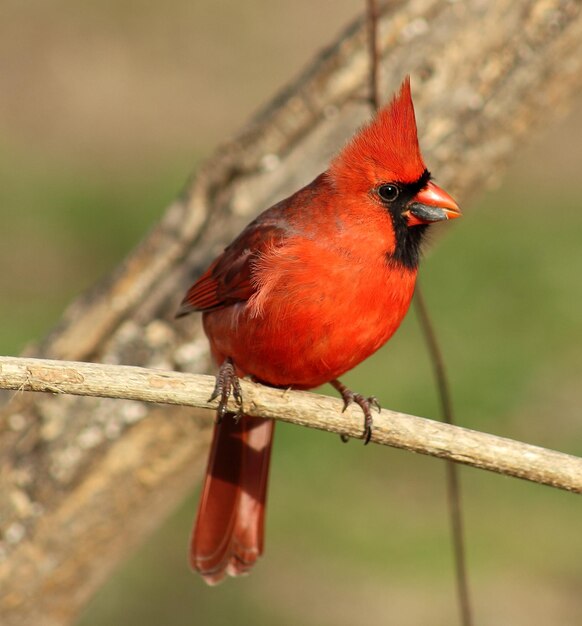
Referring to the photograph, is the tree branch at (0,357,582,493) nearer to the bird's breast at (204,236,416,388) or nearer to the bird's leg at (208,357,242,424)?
the bird's leg at (208,357,242,424)

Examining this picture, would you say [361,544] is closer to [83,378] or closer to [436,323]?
[436,323]

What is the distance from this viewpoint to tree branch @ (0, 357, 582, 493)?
244 centimetres

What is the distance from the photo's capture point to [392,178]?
2953mm

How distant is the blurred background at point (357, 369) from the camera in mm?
5004

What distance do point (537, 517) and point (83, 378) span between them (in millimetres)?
3569

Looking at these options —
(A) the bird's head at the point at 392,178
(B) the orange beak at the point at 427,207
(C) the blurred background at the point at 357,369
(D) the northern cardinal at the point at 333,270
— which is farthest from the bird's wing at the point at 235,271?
(C) the blurred background at the point at 357,369

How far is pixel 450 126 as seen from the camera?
3508 mm

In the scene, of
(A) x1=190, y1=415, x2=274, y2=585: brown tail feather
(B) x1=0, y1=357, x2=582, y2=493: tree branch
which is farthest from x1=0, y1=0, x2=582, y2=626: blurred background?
(B) x1=0, y1=357, x2=582, y2=493: tree branch

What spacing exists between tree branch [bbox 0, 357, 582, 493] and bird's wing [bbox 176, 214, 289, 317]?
0.38m

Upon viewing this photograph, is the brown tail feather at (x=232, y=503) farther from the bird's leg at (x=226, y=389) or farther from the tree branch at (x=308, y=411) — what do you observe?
the tree branch at (x=308, y=411)

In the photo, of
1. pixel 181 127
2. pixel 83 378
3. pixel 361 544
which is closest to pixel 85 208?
pixel 181 127

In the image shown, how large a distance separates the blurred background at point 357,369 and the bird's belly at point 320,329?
107cm

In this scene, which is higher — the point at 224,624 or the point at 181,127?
the point at 181,127

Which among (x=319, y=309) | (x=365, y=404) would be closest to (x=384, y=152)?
(x=319, y=309)
